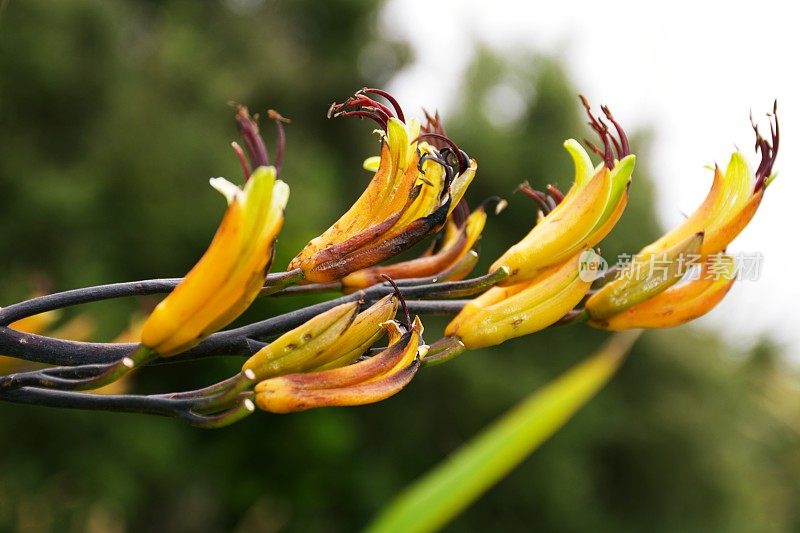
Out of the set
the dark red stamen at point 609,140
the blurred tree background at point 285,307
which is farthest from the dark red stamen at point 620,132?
the blurred tree background at point 285,307

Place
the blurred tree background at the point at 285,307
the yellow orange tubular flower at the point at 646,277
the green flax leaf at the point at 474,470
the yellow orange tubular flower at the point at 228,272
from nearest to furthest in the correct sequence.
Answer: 1. the yellow orange tubular flower at the point at 228,272
2. the yellow orange tubular flower at the point at 646,277
3. the green flax leaf at the point at 474,470
4. the blurred tree background at the point at 285,307

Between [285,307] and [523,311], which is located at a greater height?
[523,311]

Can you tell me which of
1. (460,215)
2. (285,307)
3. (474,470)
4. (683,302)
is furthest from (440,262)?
(285,307)

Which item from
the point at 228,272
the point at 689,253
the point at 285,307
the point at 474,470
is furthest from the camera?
the point at 285,307

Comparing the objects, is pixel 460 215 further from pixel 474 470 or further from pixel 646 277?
pixel 474 470

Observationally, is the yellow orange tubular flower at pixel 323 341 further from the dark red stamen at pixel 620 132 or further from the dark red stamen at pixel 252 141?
the dark red stamen at pixel 620 132
